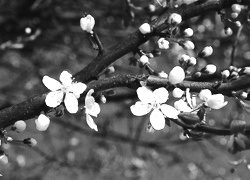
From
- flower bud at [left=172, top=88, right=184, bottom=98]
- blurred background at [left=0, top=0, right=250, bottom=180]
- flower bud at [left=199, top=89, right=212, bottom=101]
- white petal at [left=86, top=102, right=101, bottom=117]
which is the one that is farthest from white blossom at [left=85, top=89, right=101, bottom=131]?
blurred background at [left=0, top=0, right=250, bottom=180]

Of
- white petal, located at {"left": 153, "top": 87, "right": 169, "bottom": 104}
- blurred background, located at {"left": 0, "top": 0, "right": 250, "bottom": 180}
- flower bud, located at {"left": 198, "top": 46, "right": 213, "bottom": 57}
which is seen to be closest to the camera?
white petal, located at {"left": 153, "top": 87, "right": 169, "bottom": 104}

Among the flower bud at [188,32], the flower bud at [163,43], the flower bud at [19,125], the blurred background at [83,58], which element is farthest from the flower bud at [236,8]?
the flower bud at [19,125]

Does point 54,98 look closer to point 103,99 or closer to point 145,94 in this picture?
point 103,99

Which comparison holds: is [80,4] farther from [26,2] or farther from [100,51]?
[100,51]

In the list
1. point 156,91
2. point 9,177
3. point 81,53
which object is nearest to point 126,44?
point 156,91

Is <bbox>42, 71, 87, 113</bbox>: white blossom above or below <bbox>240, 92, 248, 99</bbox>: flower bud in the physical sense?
above

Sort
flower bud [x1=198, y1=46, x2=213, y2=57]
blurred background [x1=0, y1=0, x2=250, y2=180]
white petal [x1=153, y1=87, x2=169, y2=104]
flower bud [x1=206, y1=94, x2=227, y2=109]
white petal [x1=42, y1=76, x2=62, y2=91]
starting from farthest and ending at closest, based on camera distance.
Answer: blurred background [x1=0, y1=0, x2=250, y2=180] → flower bud [x1=198, y1=46, x2=213, y2=57] → white petal [x1=42, y1=76, x2=62, y2=91] → white petal [x1=153, y1=87, x2=169, y2=104] → flower bud [x1=206, y1=94, x2=227, y2=109]

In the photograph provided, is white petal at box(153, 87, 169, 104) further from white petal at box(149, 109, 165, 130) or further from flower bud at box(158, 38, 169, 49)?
flower bud at box(158, 38, 169, 49)
